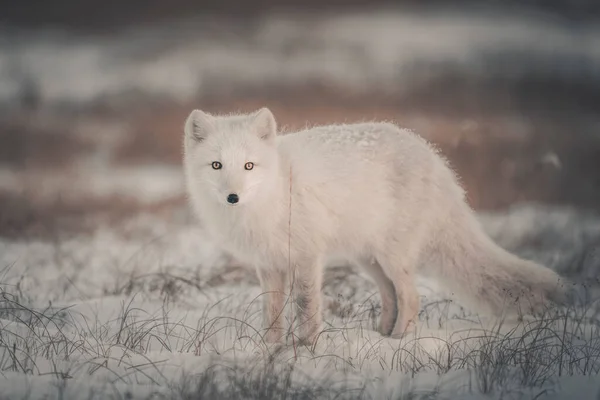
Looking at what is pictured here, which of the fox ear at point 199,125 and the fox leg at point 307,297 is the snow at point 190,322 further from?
the fox ear at point 199,125

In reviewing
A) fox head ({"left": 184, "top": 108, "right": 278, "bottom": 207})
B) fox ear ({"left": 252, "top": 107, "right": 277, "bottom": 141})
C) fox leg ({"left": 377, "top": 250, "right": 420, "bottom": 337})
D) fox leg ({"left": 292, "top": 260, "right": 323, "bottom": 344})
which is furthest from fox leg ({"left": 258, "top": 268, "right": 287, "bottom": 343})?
fox ear ({"left": 252, "top": 107, "right": 277, "bottom": 141})

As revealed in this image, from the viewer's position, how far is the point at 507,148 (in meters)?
9.40

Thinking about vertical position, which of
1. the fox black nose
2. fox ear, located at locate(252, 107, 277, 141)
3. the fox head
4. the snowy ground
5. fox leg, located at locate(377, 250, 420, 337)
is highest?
fox ear, located at locate(252, 107, 277, 141)

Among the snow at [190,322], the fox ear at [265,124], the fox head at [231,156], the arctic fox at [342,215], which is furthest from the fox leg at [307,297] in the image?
the fox ear at [265,124]

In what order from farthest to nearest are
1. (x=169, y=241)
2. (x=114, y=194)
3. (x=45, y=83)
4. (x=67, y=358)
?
(x=114, y=194)
(x=45, y=83)
(x=169, y=241)
(x=67, y=358)

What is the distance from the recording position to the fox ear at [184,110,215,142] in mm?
4496

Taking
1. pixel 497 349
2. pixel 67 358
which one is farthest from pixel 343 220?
pixel 67 358

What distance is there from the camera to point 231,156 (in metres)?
4.23

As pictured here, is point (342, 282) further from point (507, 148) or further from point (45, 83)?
point (45, 83)

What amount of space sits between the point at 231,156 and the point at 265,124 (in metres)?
0.47

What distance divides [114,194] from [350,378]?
7.03 metres

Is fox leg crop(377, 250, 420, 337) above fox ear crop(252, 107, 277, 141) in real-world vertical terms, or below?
below

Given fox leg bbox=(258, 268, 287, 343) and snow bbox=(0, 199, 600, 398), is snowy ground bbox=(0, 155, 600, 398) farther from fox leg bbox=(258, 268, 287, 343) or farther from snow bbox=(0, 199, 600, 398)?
fox leg bbox=(258, 268, 287, 343)

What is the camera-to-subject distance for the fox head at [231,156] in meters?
4.16
